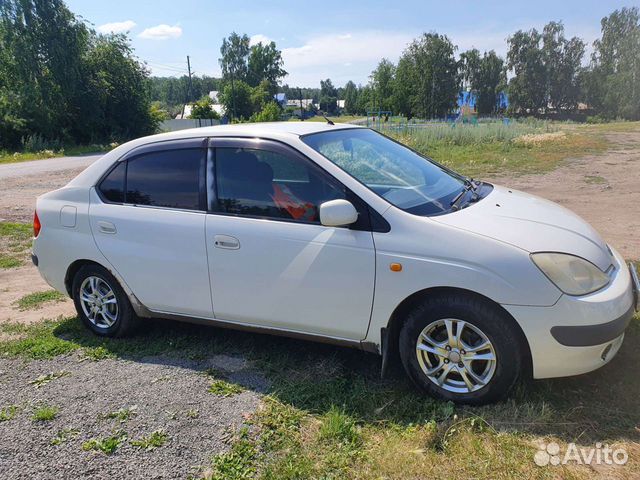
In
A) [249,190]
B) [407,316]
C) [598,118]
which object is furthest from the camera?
[598,118]

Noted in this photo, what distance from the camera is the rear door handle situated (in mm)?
4141

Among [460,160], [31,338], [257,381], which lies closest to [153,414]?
[257,381]

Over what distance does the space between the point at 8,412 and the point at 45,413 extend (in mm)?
312

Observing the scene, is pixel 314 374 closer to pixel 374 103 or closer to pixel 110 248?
pixel 110 248

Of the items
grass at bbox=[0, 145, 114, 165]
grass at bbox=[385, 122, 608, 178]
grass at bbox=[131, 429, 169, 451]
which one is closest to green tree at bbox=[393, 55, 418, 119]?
grass at bbox=[0, 145, 114, 165]

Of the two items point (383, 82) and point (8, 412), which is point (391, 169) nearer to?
point (8, 412)

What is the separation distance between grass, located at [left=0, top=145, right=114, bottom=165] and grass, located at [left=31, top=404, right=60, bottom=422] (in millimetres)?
29333

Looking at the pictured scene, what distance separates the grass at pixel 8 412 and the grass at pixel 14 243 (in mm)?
4411

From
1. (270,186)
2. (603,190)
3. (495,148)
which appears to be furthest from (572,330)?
(495,148)

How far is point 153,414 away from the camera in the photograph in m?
3.28

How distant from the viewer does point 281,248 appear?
3439 millimetres

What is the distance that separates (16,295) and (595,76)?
87273mm

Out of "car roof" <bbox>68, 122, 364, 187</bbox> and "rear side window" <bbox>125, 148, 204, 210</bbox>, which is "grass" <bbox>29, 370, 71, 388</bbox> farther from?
"car roof" <bbox>68, 122, 364, 187</bbox>

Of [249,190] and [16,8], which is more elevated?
[16,8]
